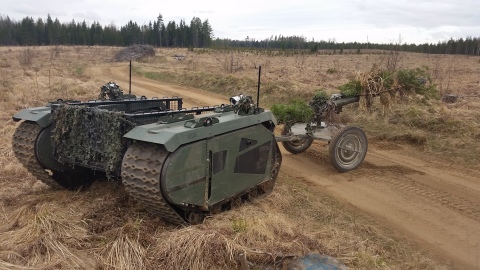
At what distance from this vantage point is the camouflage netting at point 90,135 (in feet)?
17.8

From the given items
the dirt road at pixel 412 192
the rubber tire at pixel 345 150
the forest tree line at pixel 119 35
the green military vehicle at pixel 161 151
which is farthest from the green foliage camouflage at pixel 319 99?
the forest tree line at pixel 119 35

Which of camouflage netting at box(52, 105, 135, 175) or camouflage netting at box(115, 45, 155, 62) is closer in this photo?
camouflage netting at box(52, 105, 135, 175)

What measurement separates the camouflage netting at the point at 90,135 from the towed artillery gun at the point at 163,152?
0.04 feet

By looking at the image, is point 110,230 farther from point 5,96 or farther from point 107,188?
point 5,96


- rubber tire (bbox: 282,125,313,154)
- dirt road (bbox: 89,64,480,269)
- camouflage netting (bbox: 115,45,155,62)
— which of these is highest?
camouflage netting (bbox: 115,45,155,62)

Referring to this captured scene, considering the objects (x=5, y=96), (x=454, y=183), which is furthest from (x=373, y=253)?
(x=5, y=96)

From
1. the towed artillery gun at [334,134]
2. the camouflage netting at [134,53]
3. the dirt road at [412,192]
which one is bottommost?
the dirt road at [412,192]

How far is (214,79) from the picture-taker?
22.0 meters

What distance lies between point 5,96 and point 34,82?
452 centimetres

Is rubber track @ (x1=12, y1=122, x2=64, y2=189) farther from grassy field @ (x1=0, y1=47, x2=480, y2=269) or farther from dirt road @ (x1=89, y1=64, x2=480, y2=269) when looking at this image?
dirt road @ (x1=89, y1=64, x2=480, y2=269)

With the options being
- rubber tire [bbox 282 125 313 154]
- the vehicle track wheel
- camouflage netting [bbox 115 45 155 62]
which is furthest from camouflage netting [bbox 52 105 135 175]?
camouflage netting [bbox 115 45 155 62]

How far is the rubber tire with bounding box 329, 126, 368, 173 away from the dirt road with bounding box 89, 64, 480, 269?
187 millimetres

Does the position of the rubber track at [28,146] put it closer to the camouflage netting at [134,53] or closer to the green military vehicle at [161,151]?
the green military vehicle at [161,151]

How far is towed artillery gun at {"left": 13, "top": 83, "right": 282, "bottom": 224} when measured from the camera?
4.98 meters
